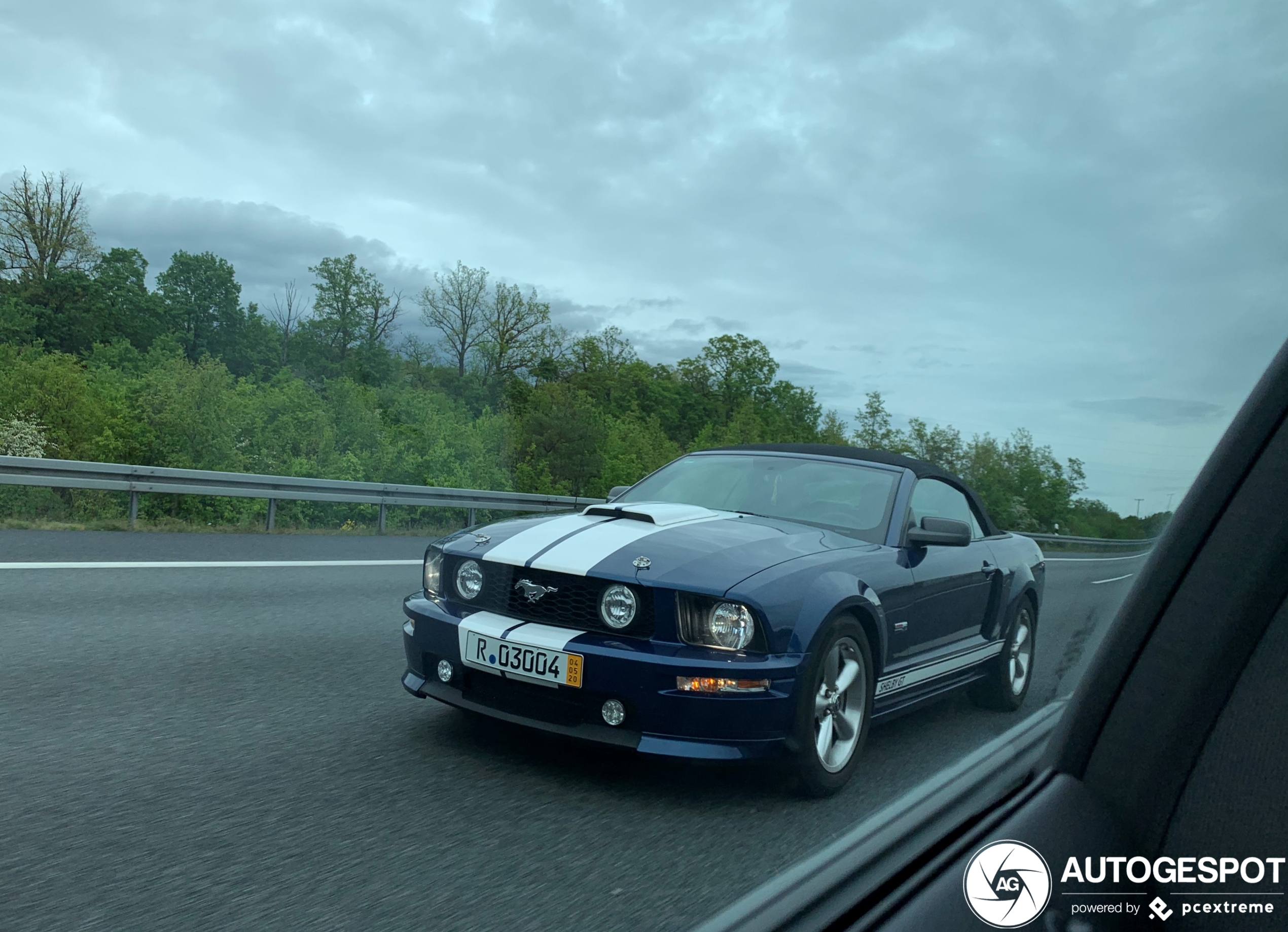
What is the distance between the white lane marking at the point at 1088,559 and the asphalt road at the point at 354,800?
0.01 m

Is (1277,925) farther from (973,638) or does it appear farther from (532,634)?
(973,638)

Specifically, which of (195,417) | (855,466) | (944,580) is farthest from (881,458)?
(195,417)

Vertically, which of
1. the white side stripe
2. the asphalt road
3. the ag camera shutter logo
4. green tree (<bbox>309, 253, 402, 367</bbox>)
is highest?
green tree (<bbox>309, 253, 402, 367</bbox>)

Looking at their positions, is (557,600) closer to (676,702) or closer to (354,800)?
(676,702)

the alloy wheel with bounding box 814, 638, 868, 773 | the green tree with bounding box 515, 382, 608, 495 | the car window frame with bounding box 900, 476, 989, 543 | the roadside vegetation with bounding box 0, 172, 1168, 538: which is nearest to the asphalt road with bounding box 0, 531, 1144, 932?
the alloy wheel with bounding box 814, 638, 868, 773

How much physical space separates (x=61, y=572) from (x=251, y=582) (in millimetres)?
1459

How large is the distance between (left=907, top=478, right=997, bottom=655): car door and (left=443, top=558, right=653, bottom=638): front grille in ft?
4.19

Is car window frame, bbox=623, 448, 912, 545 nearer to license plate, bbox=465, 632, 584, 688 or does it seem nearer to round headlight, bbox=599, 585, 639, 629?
round headlight, bbox=599, 585, 639, 629

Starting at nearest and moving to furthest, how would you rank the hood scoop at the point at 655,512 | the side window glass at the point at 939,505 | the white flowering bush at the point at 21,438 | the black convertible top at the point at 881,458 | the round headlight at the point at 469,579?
the round headlight at the point at 469,579, the hood scoop at the point at 655,512, the side window glass at the point at 939,505, the black convertible top at the point at 881,458, the white flowering bush at the point at 21,438

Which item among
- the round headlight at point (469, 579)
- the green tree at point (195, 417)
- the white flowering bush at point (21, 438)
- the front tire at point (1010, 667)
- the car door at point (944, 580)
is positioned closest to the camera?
the front tire at point (1010, 667)

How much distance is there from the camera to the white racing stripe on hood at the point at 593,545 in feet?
12.0

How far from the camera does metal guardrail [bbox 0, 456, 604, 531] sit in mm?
11876

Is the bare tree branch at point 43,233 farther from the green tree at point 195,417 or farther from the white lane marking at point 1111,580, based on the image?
the white lane marking at point 1111,580

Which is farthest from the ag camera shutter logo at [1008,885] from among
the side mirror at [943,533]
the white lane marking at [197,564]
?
the white lane marking at [197,564]
